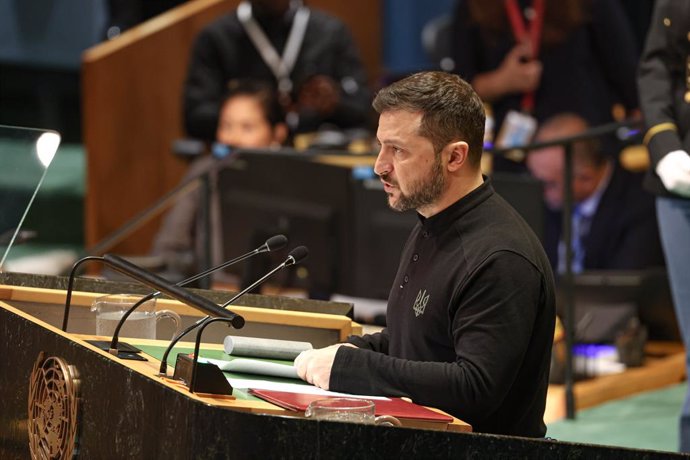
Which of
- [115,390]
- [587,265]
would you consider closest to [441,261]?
[115,390]

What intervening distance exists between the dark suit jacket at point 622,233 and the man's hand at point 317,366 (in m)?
3.67

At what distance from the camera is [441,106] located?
289cm

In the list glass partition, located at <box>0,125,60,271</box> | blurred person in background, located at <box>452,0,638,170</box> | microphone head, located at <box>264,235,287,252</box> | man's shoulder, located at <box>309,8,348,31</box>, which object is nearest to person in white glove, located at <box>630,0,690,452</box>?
microphone head, located at <box>264,235,287,252</box>

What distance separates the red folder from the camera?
2418 mm

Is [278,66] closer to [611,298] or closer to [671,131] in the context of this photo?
[611,298]

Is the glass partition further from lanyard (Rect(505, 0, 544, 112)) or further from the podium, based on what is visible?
lanyard (Rect(505, 0, 544, 112))

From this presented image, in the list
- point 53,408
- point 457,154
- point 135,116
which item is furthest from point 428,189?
point 135,116

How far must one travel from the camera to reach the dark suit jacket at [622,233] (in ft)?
20.8

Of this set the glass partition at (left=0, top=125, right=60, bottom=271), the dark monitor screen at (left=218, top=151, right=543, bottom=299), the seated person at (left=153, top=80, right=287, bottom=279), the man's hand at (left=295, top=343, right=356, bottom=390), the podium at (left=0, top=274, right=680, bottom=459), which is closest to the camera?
the podium at (left=0, top=274, right=680, bottom=459)

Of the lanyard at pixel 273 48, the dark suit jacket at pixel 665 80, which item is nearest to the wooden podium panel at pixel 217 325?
the dark suit jacket at pixel 665 80

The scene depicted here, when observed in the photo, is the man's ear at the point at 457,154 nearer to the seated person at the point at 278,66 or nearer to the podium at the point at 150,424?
the podium at the point at 150,424

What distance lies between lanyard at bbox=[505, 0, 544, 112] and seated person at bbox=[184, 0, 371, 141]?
3.36 feet

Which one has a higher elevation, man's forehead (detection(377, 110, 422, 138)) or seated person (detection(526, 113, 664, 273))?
seated person (detection(526, 113, 664, 273))

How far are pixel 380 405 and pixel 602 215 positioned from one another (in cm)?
404
